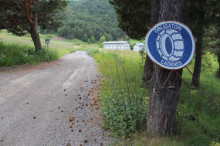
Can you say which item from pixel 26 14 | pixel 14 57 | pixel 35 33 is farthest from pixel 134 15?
pixel 35 33

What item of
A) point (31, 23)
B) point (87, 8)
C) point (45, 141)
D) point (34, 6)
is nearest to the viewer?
point (45, 141)

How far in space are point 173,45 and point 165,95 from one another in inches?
34.8

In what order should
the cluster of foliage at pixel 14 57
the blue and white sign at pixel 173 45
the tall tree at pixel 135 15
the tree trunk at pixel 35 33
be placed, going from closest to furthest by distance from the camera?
the blue and white sign at pixel 173 45 → the tall tree at pixel 135 15 → the cluster of foliage at pixel 14 57 → the tree trunk at pixel 35 33

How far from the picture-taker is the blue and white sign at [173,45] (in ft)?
9.29

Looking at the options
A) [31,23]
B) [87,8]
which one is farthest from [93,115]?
[87,8]

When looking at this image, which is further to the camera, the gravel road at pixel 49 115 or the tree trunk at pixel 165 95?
the gravel road at pixel 49 115

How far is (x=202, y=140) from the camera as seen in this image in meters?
3.01

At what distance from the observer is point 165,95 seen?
119 inches

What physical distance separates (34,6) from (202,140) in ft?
44.0

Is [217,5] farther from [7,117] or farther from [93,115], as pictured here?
[7,117]

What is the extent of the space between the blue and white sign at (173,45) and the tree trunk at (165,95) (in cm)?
15

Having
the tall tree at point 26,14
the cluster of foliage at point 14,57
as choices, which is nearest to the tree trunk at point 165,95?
the cluster of foliage at point 14,57

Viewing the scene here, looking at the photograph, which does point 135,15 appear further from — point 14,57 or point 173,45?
point 14,57

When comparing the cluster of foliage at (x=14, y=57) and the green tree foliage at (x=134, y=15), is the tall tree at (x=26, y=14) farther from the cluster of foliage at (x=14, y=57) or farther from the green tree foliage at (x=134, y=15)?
the green tree foliage at (x=134, y=15)
